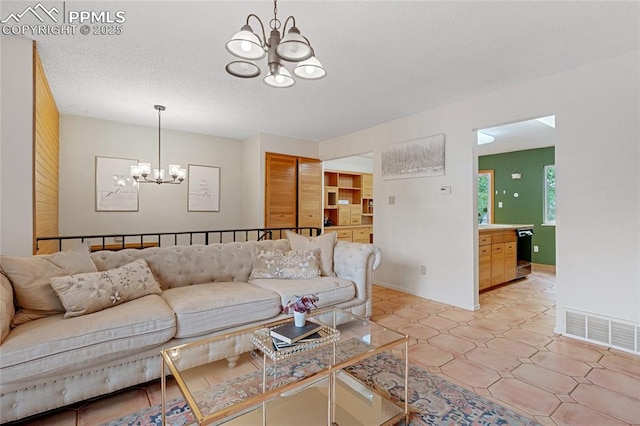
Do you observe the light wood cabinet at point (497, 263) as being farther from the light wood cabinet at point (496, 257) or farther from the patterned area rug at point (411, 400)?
the patterned area rug at point (411, 400)

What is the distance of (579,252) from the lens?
2.81 m

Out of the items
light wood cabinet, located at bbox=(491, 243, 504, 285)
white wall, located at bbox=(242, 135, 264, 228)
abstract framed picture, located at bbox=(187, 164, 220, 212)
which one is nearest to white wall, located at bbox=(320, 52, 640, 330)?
light wood cabinet, located at bbox=(491, 243, 504, 285)

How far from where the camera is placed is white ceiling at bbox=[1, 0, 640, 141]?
204 cm

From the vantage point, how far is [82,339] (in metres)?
1.70

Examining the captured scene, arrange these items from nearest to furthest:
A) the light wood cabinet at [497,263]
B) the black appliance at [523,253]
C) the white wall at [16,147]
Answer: the white wall at [16,147]
the light wood cabinet at [497,263]
the black appliance at [523,253]


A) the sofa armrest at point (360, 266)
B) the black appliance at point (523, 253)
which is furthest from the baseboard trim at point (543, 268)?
the sofa armrest at point (360, 266)

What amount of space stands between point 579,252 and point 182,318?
11.2ft

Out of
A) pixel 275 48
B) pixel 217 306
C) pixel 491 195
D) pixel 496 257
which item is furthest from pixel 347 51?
pixel 491 195

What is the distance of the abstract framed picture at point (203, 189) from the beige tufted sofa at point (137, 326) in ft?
8.63

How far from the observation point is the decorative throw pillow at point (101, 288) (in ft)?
6.29

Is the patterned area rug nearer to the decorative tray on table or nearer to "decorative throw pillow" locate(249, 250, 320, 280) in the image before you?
the decorative tray on table

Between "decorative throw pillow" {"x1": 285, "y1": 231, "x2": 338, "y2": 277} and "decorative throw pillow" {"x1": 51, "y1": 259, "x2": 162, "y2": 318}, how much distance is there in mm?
1451

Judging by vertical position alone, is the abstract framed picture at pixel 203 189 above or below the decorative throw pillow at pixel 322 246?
above

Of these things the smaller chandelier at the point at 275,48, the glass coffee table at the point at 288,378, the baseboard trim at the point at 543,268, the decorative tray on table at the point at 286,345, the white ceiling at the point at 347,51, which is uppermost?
the white ceiling at the point at 347,51
